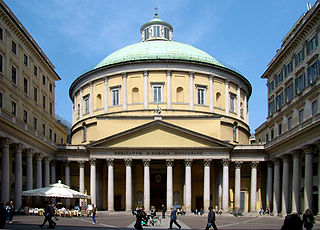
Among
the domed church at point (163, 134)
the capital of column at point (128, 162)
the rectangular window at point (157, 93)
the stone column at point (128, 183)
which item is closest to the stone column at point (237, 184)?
the domed church at point (163, 134)

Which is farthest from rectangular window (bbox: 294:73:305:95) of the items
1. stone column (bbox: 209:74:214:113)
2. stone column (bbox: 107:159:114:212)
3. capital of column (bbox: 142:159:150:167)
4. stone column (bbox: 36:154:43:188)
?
stone column (bbox: 36:154:43:188)

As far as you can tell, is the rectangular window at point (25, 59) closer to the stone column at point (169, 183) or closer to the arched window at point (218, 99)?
the stone column at point (169, 183)

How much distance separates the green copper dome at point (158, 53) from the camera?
223 ft

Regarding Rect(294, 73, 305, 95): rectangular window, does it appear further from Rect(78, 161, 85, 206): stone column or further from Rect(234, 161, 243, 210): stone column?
Rect(78, 161, 85, 206): stone column

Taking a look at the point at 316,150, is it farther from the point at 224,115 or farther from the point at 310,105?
the point at 224,115

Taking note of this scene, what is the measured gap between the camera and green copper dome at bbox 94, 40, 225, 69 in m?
67.9

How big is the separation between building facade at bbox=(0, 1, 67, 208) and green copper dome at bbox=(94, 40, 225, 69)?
41.6 feet

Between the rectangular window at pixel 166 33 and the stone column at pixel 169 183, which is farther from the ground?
the rectangular window at pixel 166 33

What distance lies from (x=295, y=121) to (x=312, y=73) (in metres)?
6.66

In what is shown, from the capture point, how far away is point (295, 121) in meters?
49.2

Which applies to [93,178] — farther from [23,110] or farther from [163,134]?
[23,110]

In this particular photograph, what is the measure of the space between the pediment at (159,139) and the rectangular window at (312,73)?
48.0 feet

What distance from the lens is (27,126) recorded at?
47938 mm

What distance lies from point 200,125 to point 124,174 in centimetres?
1232
